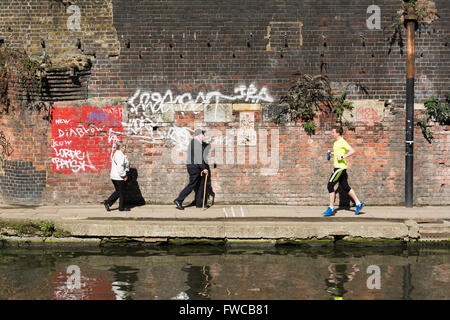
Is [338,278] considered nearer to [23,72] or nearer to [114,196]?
[114,196]

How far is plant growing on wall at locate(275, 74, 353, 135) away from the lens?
11.4 metres

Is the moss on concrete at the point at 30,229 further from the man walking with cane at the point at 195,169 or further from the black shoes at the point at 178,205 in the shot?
the man walking with cane at the point at 195,169

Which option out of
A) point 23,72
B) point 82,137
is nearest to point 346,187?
point 82,137

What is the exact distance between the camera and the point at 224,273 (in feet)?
26.4

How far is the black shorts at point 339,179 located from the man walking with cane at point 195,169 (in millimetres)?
2512

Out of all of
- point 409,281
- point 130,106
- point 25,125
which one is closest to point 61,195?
point 25,125

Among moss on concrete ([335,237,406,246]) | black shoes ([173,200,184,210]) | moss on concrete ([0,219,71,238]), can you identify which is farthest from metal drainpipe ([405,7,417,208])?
moss on concrete ([0,219,71,238])

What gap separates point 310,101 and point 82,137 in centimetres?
498

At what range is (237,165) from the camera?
1160cm

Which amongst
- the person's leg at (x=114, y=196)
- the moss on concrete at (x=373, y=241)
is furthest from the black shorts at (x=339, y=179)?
the person's leg at (x=114, y=196)

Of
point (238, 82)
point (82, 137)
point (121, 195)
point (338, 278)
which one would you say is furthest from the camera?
point (82, 137)

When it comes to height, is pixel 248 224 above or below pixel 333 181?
below

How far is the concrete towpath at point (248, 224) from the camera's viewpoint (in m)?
9.56

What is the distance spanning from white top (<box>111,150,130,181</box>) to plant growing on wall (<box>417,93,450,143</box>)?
626cm
